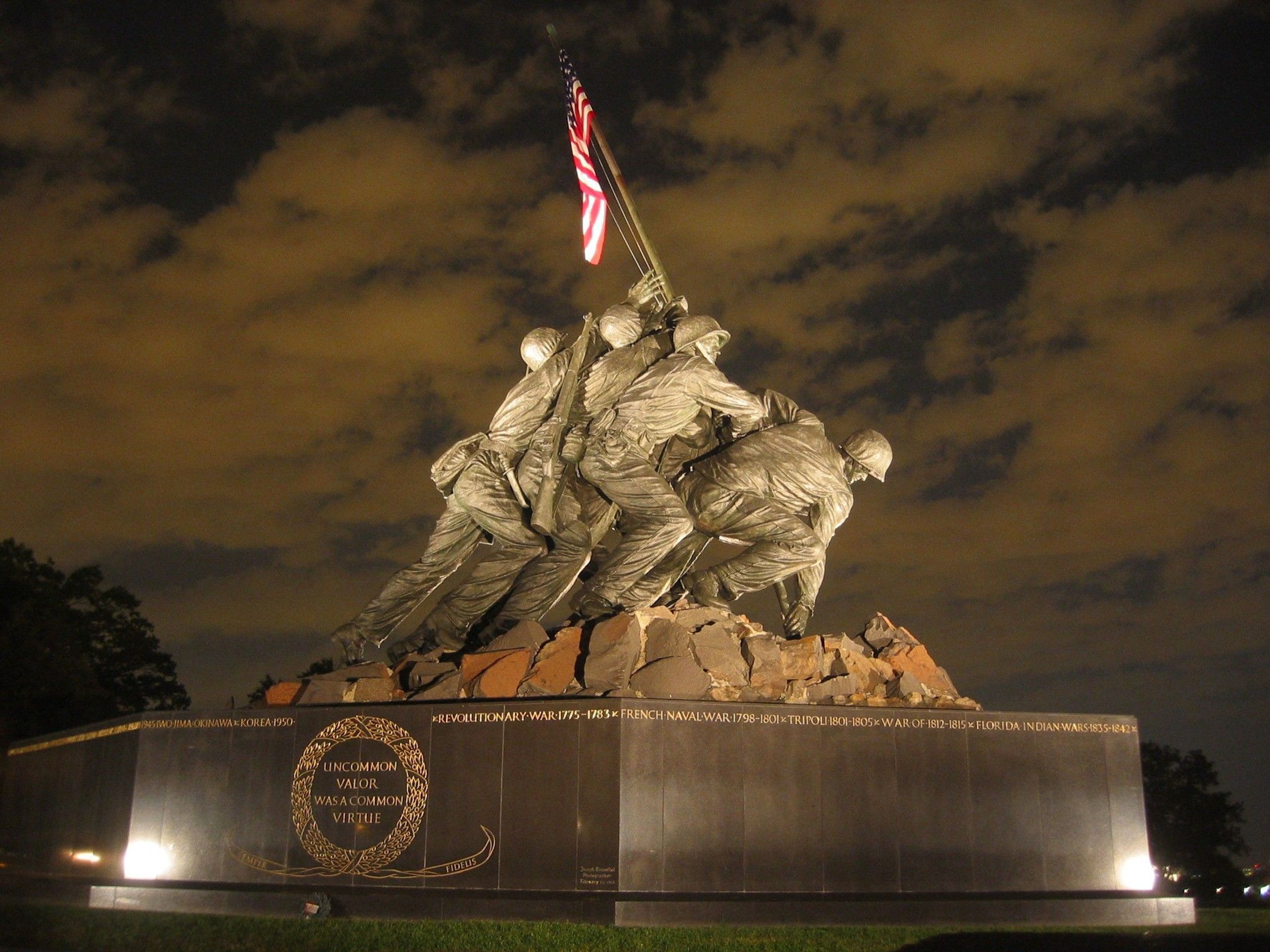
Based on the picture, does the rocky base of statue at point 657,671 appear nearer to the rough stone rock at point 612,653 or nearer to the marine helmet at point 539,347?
the rough stone rock at point 612,653

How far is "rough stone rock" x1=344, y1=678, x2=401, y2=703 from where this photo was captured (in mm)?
11859

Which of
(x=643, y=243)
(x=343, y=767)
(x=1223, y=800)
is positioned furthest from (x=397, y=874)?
(x=1223, y=800)

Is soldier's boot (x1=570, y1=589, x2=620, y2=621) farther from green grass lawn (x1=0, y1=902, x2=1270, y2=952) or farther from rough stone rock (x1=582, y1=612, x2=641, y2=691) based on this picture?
green grass lawn (x1=0, y1=902, x2=1270, y2=952)

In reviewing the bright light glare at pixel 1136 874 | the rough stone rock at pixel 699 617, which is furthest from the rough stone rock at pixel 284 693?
the bright light glare at pixel 1136 874

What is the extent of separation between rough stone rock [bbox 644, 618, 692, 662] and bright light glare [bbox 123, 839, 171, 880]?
438cm

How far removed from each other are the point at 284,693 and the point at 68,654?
1499cm

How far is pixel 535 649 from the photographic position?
1152cm

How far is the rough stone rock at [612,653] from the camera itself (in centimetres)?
1099

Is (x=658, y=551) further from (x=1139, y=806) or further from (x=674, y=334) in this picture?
(x=1139, y=806)

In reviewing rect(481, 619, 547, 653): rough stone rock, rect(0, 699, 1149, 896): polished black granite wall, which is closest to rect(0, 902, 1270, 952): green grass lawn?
rect(0, 699, 1149, 896): polished black granite wall

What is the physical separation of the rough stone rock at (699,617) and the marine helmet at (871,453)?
7.26 feet

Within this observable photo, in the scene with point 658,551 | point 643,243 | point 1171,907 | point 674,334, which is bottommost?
point 1171,907

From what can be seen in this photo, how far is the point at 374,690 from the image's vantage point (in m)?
11.9

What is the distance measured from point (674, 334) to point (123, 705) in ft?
65.9
